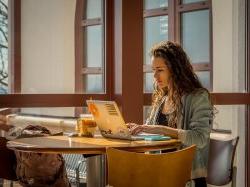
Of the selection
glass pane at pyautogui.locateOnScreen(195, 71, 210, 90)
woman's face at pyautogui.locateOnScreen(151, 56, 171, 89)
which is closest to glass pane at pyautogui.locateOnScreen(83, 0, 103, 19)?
glass pane at pyautogui.locateOnScreen(195, 71, 210, 90)

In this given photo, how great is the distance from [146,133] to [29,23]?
1.42 m

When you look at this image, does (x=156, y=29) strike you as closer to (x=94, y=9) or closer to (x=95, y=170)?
(x=94, y=9)

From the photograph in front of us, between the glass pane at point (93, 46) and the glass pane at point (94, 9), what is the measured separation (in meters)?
0.10

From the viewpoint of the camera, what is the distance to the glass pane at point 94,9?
3764 millimetres

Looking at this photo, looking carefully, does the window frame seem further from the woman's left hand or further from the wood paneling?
the woman's left hand

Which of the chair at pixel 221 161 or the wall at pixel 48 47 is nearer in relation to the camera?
the chair at pixel 221 161

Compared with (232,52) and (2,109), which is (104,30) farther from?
(232,52)

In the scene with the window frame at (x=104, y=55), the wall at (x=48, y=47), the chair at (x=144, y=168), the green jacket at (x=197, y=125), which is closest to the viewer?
the chair at (x=144, y=168)

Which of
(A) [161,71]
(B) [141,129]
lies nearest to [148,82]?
(A) [161,71]

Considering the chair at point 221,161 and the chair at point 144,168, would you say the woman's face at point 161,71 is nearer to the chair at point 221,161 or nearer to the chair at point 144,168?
the chair at point 221,161

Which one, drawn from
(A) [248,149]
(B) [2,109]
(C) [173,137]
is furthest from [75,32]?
(A) [248,149]

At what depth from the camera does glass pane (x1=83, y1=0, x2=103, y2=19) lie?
148 inches

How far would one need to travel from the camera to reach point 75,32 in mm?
3742

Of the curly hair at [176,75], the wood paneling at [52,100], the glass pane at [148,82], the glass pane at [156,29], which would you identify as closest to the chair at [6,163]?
the wood paneling at [52,100]
